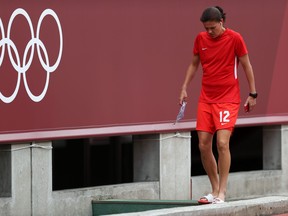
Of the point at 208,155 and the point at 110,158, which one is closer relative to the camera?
the point at 208,155

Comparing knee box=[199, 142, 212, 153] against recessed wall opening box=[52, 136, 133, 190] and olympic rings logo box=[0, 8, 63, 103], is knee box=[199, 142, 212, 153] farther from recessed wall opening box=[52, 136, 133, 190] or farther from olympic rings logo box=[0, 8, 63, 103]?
recessed wall opening box=[52, 136, 133, 190]

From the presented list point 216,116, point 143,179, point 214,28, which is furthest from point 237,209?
point 143,179

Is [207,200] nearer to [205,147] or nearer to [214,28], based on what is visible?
[205,147]

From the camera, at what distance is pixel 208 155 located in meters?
11.3

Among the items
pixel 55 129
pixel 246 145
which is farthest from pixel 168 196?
pixel 246 145

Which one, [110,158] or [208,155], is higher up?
[208,155]

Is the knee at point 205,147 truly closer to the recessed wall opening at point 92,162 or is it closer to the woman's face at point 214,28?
the woman's face at point 214,28

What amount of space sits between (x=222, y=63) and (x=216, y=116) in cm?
48

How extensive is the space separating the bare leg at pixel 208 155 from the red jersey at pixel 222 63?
1.06 ft

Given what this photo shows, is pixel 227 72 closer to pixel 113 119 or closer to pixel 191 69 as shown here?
pixel 191 69

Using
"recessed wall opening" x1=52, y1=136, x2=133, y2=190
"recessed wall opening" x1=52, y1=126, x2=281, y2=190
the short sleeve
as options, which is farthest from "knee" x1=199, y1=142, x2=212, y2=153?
"recessed wall opening" x1=52, y1=136, x2=133, y2=190

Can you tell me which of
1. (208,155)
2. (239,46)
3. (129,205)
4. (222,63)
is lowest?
(129,205)

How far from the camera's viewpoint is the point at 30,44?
1122 cm

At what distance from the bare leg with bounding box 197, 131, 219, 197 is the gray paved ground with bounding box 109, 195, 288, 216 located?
1.55ft
